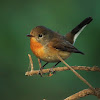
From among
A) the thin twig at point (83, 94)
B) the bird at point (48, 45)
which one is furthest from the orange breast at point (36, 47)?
the thin twig at point (83, 94)

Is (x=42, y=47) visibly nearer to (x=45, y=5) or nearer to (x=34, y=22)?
(x=34, y=22)

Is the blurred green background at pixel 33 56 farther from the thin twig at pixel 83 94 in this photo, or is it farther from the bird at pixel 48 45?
the thin twig at pixel 83 94

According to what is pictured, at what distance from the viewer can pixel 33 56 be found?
2.00 meters

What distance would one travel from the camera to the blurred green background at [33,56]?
187cm

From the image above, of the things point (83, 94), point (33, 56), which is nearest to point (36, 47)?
point (33, 56)

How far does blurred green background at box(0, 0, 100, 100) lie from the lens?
187 cm

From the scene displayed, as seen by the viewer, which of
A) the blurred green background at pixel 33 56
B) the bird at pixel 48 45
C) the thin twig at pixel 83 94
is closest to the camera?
the thin twig at pixel 83 94

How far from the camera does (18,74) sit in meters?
1.98

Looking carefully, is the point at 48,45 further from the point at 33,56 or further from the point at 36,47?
the point at 33,56

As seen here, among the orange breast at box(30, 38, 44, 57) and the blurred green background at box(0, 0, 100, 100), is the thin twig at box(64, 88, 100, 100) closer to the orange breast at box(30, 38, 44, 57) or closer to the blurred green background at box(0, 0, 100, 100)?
the orange breast at box(30, 38, 44, 57)

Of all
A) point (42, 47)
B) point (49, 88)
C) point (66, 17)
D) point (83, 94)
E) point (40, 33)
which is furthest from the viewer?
point (66, 17)

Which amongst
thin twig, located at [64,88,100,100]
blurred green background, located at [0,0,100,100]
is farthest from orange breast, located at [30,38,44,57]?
thin twig, located at [64,88,100,100]

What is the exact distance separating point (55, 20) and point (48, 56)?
634 millimetres

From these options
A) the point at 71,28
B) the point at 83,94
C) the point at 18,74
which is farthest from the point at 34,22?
the point at 83,94
